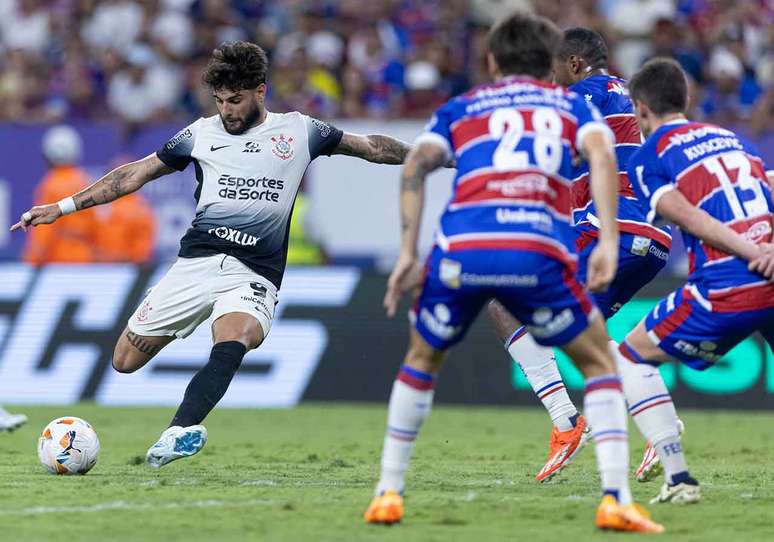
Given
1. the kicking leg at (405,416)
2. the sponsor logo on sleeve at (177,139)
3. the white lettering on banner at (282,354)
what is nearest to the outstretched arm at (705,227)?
the kicking leg at (405,416)

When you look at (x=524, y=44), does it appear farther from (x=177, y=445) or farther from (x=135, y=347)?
(x=135, y=347)

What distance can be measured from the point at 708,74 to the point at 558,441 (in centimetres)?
1003

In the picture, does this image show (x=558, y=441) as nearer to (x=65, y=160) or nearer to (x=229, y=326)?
(x=229, y=326)

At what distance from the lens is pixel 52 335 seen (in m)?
15.4

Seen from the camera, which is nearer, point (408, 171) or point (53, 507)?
point (408, 171)

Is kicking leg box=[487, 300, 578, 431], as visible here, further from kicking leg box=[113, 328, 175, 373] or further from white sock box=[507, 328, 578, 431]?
kicking leg box=[113, 328, 175, 373]

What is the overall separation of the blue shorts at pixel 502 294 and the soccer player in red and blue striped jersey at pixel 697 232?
950 mm

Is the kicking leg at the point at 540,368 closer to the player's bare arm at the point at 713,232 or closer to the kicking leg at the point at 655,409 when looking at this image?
the kicking leg at the point at 655,409

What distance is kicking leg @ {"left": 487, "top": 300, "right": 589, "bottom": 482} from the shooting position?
8.89 meters

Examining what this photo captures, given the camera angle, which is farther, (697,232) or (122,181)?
(122,181)

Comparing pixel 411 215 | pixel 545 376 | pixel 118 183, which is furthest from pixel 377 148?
pixel 411 215

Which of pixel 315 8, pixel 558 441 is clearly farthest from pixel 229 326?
pixel 315 8

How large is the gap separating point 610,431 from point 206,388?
299cm

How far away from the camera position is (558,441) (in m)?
8.97
